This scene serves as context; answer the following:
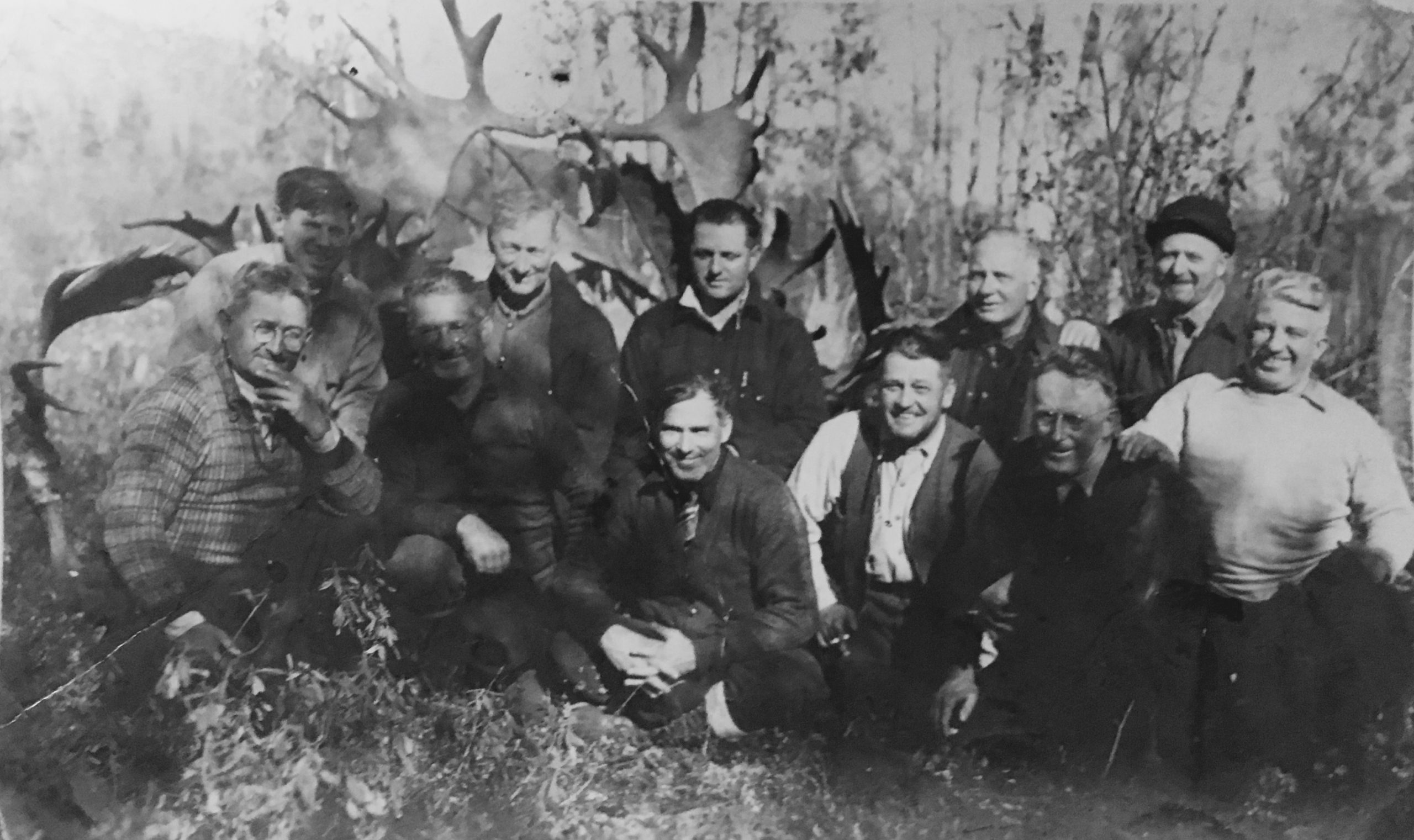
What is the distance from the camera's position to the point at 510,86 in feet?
10.7

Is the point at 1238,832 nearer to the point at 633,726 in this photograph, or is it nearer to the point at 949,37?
the point at 633,726

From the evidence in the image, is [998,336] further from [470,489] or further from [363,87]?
[363,87]

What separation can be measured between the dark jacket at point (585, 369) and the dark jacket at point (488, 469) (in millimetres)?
36

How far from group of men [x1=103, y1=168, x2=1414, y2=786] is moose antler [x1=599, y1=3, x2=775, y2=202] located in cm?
7

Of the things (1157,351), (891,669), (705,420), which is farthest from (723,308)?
(1157,351)

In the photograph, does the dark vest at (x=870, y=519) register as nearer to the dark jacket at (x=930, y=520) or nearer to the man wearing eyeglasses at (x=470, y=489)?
the dark jacket at (x=930, y=520)

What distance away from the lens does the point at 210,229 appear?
3.31 meters

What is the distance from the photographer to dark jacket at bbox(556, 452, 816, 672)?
3201mm

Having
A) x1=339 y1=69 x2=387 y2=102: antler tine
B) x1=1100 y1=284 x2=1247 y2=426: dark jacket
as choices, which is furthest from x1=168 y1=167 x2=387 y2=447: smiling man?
x1=1100 y1=284 x2=1247 y2=426: dark jacket

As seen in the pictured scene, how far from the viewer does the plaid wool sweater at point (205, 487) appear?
10.6 ft

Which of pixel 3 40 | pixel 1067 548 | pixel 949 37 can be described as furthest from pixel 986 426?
pixel 3 40

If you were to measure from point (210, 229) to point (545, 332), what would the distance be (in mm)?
920

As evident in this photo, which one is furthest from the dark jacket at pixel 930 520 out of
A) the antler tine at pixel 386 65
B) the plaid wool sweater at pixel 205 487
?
the antler tine at pixel 386 65

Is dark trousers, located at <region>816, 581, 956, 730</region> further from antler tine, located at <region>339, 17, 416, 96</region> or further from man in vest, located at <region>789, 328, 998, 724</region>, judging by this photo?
antler tine, located at <region>339, 17, 416, 96</region>
